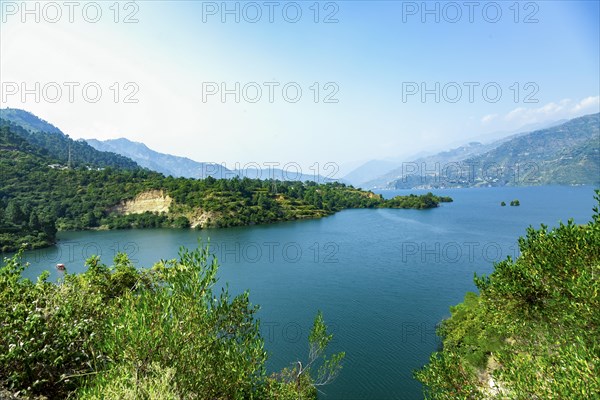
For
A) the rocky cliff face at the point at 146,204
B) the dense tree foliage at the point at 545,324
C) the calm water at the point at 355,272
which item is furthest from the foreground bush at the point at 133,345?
the rocky cliff face at the point at 146,204

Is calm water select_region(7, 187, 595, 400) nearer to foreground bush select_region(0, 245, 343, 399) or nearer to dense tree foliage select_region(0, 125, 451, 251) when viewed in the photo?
dense tree foliage select_region(0, 125, 451, 251)

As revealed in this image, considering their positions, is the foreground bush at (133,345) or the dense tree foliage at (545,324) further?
the dense tree foliage at (545,324)

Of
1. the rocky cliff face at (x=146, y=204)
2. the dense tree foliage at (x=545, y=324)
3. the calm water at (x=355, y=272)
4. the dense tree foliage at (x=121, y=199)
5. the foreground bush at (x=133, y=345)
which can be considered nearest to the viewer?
the foreground bush at (x=133, y=345)

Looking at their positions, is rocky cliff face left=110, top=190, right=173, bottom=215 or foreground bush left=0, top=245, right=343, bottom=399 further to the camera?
rocky cliff face left=110, top=190, right=173, bottom=215

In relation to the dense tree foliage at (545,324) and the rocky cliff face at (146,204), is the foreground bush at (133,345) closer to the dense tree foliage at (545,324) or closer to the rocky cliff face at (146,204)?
the dense tree foliage at (545,324)

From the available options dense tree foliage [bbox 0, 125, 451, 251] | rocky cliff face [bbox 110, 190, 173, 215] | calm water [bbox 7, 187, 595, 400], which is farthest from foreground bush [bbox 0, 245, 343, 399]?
rocky cliff face [bbox 110, 190, 173, 215]

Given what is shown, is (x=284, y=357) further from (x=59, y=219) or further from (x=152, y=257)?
(x=59, y=219)

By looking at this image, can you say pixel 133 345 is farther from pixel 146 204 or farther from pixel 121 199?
pixel 121 199

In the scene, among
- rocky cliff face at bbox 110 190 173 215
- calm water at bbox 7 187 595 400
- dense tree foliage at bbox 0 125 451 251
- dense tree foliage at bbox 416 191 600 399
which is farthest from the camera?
rocky cliff face at bbox 110 190 173 215
